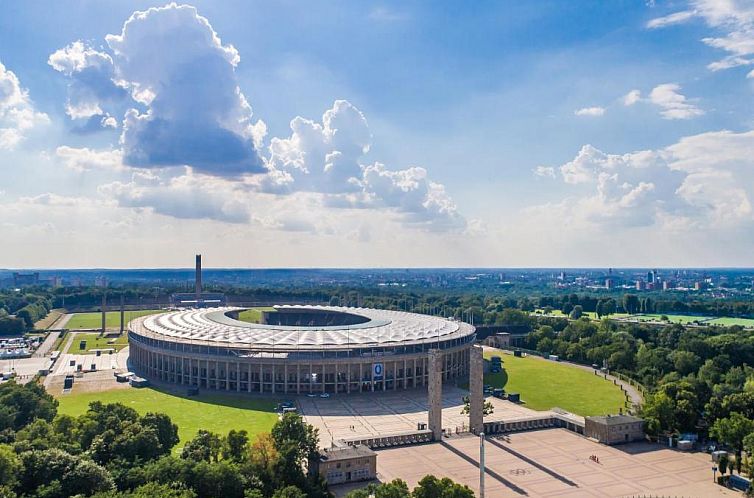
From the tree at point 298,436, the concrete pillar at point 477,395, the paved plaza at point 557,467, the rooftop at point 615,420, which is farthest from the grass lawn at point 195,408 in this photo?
the rooftop at point 615,420

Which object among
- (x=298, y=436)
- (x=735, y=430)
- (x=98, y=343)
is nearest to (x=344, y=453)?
Result: (x=298, y=436)

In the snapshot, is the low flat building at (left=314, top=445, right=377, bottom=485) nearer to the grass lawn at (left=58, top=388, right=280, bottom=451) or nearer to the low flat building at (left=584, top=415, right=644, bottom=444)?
the grass lawn at (left=58, top=388, right=280, bottom=451)

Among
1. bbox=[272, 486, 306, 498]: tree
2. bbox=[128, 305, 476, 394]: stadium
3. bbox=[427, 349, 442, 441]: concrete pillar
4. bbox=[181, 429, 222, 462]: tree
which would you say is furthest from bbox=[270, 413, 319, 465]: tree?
bbox=[128, 305, 476, 394]: stadium

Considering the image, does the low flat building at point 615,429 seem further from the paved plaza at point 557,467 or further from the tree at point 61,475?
the tree at point 61,475

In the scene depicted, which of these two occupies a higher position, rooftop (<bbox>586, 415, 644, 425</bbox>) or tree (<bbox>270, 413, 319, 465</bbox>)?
tree (<bbox>270, 413, 319, 465</bbox>)

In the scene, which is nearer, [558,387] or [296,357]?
[296,357]

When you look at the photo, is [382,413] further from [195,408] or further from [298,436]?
[298,436]

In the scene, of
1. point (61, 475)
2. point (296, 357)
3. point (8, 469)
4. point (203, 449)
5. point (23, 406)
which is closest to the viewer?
point (8, 469)
